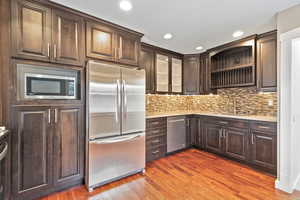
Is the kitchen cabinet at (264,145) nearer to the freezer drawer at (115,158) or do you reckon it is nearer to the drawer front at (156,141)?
the drawer front at (156,141)

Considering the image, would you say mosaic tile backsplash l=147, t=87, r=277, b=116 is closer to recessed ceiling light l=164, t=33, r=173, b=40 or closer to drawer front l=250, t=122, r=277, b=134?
drawer front l=250, t=122, r=277, b=134

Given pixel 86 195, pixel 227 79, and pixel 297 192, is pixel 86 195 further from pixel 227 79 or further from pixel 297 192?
pixel 227 79

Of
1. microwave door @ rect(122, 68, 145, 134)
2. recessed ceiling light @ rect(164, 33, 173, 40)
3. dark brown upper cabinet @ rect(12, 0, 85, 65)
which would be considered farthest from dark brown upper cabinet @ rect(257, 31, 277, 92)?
dark brown upper cabinet @ rect(12, 0, 85, 65)

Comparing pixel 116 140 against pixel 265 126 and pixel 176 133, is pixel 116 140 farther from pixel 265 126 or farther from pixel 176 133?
pixel 265 126

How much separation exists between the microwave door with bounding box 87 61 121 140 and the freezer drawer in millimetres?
147

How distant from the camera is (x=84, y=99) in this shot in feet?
7.48

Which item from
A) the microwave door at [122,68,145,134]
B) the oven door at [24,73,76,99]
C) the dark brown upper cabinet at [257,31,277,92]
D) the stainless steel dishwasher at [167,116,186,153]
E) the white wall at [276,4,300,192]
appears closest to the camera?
the oven door at [24,73,76,99]

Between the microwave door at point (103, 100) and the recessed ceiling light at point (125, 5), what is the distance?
824 mm

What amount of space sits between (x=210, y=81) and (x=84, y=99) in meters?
3.10

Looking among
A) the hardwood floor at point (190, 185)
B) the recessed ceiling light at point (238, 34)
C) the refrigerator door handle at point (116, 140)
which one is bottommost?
the hardwood floor at point (190, 185)

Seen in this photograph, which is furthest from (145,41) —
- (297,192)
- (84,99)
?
(297,192)

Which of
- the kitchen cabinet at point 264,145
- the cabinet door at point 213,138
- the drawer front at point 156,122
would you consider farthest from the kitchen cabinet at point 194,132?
the kitchen cabinet at point 264,145

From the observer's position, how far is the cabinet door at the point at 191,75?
4195mm

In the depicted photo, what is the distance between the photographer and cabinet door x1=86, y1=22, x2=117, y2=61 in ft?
7.59
